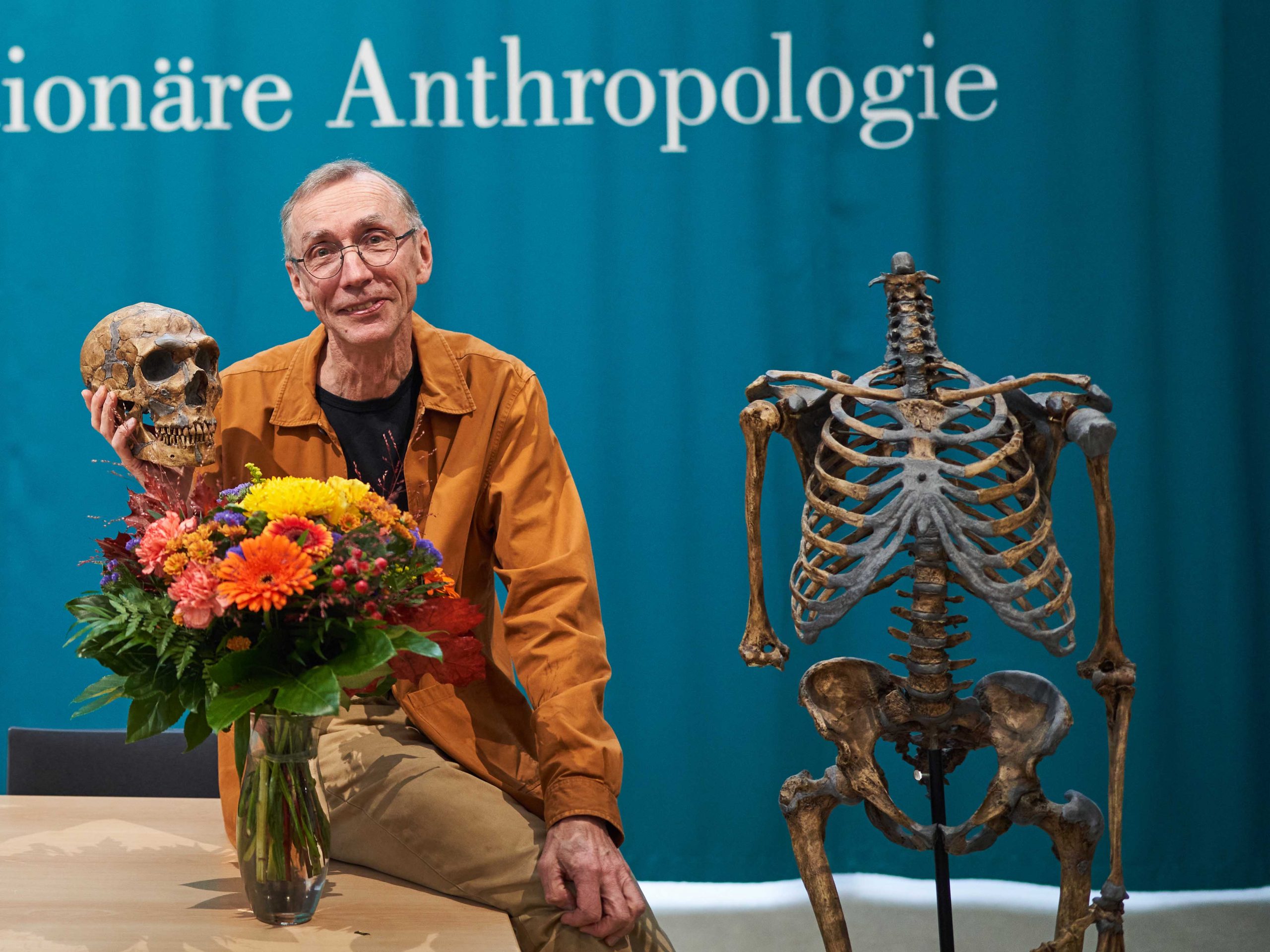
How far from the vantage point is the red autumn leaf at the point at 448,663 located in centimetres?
131

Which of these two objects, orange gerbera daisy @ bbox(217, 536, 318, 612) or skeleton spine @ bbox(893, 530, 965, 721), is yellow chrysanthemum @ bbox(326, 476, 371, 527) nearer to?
orange gerbera daisy @ bbox(217, 536, 318, 612)

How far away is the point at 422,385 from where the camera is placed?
2031mm

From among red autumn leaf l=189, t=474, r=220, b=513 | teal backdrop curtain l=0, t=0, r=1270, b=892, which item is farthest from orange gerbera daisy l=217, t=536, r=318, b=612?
teal backdrop curtain l=0, t=0, r=1270, b=892

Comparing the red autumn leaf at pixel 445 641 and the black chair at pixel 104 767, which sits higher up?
the red autumn leaf at pixel 445 641

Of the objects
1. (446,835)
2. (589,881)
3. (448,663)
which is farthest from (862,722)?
(448,663)

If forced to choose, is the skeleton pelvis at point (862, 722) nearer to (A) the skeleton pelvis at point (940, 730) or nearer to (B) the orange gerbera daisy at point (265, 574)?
(A) the skeleton pelvis at point (940, 730)

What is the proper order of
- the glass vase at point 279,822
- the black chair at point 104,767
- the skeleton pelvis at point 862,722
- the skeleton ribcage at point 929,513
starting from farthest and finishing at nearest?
the black chair at point 104,767, the skeleton pelvis at point 862,722, the skeleton ribcage at point 929,513, the glass vase at point 279,822

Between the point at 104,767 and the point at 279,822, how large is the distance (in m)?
1.00

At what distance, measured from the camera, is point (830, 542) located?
1836mm

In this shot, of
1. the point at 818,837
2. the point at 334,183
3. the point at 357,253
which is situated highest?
the point at 334,183

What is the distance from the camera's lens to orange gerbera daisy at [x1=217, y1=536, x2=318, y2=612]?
45.9 inches

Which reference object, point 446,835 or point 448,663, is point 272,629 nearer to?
point 448,663

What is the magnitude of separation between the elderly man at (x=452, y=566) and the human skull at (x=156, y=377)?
3cm

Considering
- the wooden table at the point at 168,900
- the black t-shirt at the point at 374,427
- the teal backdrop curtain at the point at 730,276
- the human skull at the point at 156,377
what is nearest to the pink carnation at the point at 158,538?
the wooden table at the point at 168,900
